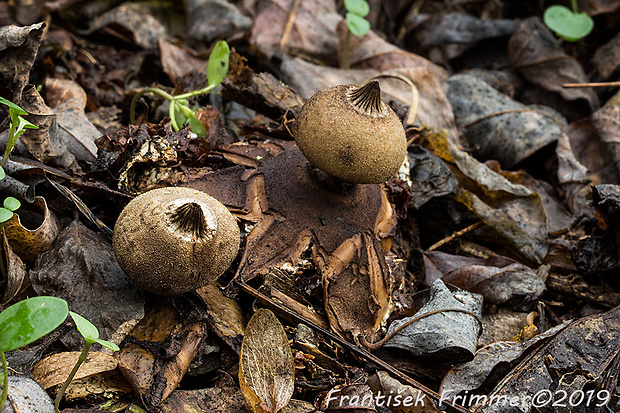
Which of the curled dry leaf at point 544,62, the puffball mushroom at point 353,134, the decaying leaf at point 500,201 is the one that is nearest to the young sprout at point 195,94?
the puffball mushroom at point 353,134

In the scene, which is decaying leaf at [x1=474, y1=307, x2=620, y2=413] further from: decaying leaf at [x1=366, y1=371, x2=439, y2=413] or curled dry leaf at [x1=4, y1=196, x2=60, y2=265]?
curled dry leaf at [x1=4, y1=196, x2=60, y2=265]

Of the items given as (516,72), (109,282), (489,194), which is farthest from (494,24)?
(109,282)

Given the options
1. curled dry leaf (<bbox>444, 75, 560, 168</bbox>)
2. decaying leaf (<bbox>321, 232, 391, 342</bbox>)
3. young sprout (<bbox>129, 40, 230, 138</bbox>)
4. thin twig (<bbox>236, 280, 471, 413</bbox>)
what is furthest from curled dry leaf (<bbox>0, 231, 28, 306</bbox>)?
curled dry leaf (<bbox>444, 75, 560, 168</bbox>)

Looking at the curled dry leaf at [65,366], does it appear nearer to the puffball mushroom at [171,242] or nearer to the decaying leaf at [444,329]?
the puffball mushroom at [171,242]

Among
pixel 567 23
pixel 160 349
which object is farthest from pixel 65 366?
pixel 567 23

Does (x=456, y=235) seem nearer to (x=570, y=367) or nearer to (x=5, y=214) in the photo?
(x=570, y=367)

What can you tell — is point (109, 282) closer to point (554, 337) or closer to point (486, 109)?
point (554, 337)
